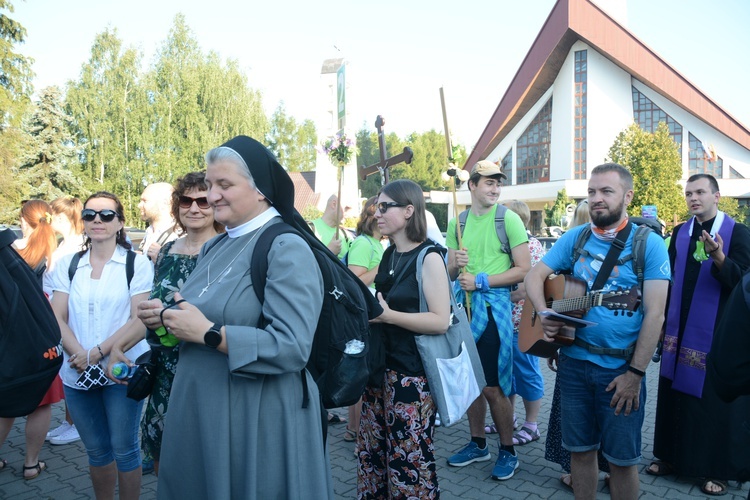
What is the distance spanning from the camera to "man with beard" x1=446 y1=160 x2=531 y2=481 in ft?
14.3

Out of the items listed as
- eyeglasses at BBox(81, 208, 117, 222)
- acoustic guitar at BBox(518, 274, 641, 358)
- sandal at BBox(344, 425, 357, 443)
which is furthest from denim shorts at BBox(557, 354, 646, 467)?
eyeglasses at BBox(81, 208, 117, 222)

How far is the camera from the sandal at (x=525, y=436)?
5109mm

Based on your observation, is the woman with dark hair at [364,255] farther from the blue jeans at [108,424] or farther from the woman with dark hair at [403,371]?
the blue jeans at [108,424]

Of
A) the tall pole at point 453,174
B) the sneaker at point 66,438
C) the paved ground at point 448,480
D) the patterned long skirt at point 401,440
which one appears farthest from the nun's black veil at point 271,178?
the sneaker at point 66,438

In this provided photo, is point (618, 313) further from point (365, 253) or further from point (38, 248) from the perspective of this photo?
point (38, 248)

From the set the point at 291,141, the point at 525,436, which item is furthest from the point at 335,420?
the point at 291,141

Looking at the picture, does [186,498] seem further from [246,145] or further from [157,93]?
[157,93]

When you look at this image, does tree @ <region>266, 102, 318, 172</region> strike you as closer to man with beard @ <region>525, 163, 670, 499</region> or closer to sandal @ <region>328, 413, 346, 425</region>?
sandal @ <region>328, 413, 346, 425</region>

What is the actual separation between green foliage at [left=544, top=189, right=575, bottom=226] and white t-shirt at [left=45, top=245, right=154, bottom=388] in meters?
35.0

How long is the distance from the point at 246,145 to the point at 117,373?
5.48 ft

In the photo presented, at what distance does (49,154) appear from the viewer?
2983 cm

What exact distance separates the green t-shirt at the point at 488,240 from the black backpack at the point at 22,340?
117 inches

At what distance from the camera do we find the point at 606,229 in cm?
324

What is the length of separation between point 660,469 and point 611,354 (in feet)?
6.54
